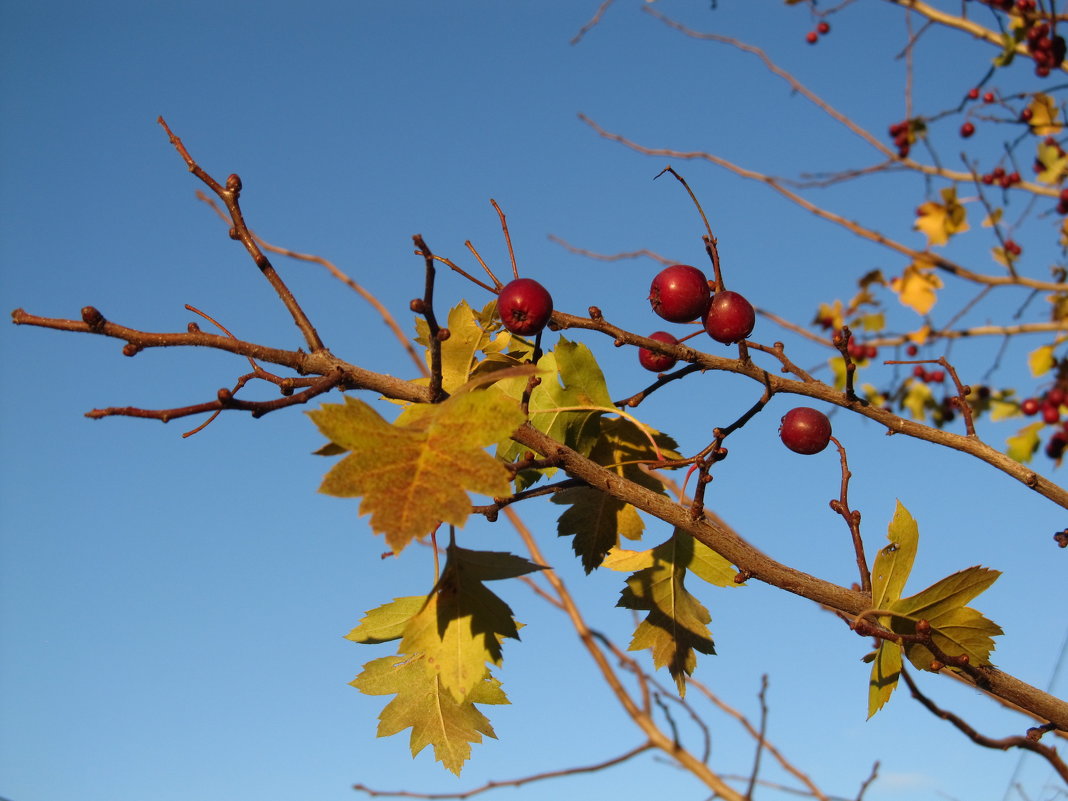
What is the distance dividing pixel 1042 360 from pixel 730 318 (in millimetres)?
4091

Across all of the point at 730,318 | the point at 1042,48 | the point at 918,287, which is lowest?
the point at 730,318

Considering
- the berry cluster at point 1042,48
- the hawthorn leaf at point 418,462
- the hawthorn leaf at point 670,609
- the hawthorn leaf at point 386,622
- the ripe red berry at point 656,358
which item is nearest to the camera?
the hawthorn leaf at point 418,462

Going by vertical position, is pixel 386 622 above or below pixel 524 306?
below

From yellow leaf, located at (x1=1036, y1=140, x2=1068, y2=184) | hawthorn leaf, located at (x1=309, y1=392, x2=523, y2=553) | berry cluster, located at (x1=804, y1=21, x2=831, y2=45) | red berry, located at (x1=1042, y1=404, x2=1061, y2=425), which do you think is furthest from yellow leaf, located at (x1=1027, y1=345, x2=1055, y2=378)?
hawthorn leaf, located at (x1=309, y1=392, x2=523, y2=553)

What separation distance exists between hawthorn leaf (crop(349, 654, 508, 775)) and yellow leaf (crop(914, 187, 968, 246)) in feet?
14.5

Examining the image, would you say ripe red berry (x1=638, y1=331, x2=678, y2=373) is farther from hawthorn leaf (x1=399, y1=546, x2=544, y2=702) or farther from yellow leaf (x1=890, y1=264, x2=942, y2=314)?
yellow leaf (x1=890, y1=264, x2=942, y2=314)

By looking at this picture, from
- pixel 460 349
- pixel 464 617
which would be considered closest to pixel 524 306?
pixel 460 349

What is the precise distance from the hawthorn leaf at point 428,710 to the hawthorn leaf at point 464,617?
0.12m

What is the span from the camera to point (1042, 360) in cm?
465

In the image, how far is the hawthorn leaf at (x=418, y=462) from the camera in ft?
2.99

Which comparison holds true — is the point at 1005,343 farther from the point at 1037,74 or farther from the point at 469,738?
the point at 469,738

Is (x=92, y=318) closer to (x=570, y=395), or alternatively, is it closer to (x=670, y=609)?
(x=570, y=395)

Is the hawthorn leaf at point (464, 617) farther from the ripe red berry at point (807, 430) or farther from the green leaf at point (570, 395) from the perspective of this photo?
the ripe red berry at point (807, 430)

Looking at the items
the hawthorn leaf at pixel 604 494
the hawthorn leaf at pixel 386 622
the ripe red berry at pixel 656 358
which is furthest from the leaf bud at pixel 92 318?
the ripe red berry at pixel 656 358
